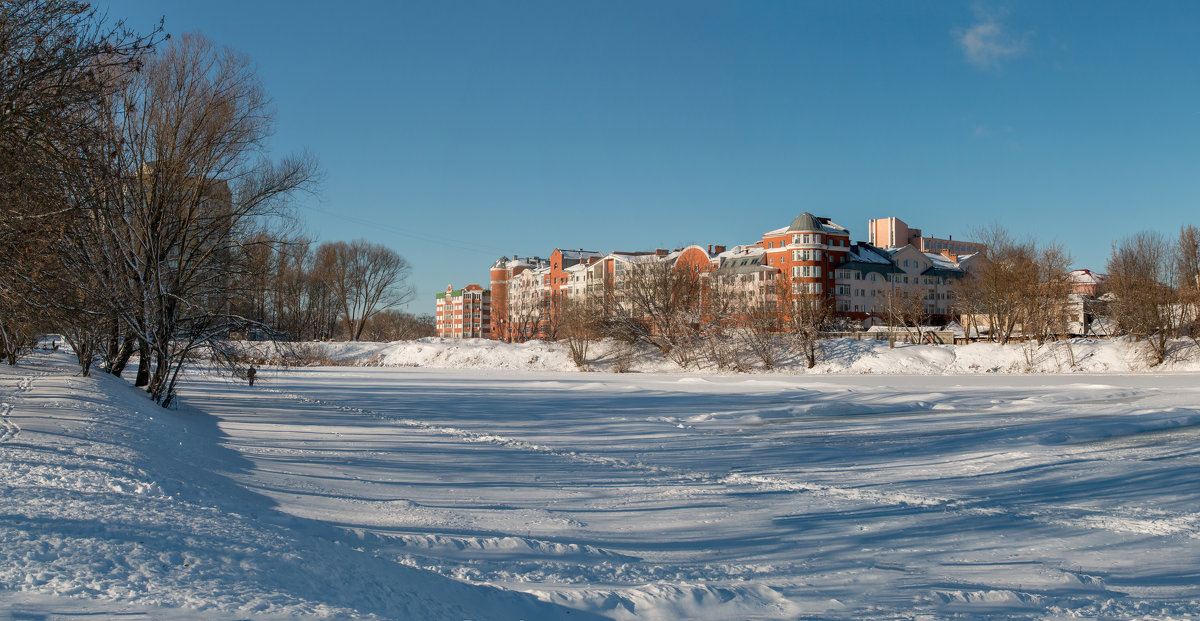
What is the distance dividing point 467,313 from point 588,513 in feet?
549

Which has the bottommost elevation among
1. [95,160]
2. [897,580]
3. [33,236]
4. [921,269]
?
[897,580]

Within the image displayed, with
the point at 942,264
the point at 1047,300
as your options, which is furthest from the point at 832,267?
the point at 1047,300

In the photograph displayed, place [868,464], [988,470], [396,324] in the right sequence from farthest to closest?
[396,324] < [868,464] < [988,470]

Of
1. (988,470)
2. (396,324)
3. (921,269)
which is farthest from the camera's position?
(396,324)

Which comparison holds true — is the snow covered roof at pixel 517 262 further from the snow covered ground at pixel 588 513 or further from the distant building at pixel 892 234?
the snow covered ground at pixel 588 513

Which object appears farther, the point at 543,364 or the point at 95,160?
the point at 543,364

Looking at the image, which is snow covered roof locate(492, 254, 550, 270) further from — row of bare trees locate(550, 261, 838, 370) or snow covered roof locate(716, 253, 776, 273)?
row of bare trees locate(550, 261, 838, 370)

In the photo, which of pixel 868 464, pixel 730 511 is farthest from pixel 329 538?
pixel 868 464

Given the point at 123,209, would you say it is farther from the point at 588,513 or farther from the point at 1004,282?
the point at 1004,282

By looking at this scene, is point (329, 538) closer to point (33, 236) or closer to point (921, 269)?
point (33, 236)

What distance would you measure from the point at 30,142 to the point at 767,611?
1115cm

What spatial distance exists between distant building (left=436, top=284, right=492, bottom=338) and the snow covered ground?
471 ft

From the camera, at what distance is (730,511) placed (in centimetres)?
985

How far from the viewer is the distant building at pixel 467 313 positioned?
6585 inches
